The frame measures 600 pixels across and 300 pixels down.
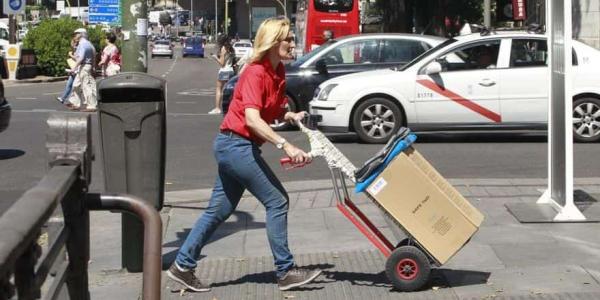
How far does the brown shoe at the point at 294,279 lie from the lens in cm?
627

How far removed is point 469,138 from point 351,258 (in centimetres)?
812

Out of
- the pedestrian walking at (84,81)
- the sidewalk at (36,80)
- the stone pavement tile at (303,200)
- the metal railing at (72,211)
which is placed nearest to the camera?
the metal railing at (72,211)

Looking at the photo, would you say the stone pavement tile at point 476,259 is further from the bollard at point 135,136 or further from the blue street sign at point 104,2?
the blue street sign at point 104,2

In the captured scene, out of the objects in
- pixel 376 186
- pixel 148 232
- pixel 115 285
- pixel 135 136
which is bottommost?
pixel 115 285

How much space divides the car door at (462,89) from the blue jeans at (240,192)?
26.7 feet

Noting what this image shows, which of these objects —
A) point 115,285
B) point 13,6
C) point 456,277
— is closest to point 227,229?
point 115,285

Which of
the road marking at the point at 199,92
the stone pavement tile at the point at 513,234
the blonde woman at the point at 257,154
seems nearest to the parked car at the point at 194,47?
the road marking at the point at 199,92

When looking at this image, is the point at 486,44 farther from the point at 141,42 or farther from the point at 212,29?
the point at 212,29

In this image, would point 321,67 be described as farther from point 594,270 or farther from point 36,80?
point 36,80

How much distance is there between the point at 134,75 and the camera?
21.9 ft

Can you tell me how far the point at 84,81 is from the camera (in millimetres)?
22266

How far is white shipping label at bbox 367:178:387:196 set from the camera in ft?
19.8

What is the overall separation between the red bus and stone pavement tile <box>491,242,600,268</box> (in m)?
26.4

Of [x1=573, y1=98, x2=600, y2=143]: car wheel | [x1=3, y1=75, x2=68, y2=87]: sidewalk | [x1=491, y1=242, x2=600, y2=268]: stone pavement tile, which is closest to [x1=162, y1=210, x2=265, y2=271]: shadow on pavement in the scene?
[x1=491, y1=242, x2=600, y2=268]: stone pavement tile
